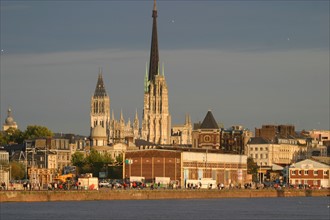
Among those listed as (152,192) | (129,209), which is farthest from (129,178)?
(129,209)

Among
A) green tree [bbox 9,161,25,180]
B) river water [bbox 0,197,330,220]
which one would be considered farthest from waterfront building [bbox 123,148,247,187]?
river water [bbox 0,197,330,220]

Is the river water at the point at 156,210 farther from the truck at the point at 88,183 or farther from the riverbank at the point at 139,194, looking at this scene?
the truck at the point at 88,183

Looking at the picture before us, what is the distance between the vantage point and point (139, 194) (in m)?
149

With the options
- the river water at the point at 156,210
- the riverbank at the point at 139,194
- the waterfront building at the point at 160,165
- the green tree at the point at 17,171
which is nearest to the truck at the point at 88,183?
the riverbank at the point at 139,194

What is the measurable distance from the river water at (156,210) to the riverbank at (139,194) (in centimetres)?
124

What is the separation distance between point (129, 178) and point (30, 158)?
2138 centimetres

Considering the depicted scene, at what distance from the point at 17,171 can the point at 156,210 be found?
213 ft

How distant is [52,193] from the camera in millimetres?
136250

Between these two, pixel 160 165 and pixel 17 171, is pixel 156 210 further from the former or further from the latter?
pixel 17 171

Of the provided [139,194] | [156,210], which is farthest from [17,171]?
[156,210]

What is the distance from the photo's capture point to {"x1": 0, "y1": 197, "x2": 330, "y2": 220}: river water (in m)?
110

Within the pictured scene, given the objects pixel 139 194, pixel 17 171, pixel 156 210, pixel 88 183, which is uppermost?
pixel 17 171

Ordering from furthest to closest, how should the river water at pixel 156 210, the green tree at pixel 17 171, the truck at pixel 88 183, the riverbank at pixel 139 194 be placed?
the green tree at pixel 17 171 < the truck at pixel 88 183 < the riverbank at pixel 139 194 < the river water at pixel 156 210

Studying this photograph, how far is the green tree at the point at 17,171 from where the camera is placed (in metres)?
181
